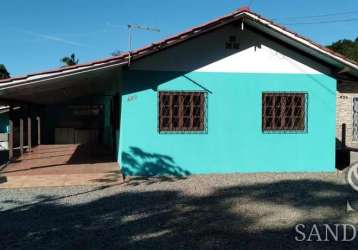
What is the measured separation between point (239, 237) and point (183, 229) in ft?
2.73

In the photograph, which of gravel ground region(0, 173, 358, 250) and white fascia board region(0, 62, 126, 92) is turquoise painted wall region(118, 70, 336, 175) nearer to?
gravel ground region(0, 173, 358, 250)

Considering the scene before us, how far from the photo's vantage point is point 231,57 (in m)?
10.7

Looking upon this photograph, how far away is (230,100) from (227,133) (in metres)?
0.89

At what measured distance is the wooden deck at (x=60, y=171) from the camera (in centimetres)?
912

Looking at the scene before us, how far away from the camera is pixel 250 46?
10773 mm

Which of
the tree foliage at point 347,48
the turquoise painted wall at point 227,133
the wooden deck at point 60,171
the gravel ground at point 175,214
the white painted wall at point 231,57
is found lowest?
the gravel ground at point 175,214

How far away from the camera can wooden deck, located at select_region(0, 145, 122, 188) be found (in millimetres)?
9125

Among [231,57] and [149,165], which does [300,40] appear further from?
[149,165]

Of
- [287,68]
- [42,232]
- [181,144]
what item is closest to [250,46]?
[287,68]

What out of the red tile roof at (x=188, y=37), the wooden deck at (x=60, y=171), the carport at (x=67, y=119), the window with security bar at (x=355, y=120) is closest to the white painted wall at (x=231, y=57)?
the red tile roof at (x=188, y=37)

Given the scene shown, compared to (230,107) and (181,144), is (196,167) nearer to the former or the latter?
(181,144)

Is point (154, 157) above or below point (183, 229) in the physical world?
above

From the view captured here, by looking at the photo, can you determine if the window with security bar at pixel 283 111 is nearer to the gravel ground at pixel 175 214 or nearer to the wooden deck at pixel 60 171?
the gravel ground at pixel 175 214

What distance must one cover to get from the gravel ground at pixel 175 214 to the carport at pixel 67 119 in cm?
244
